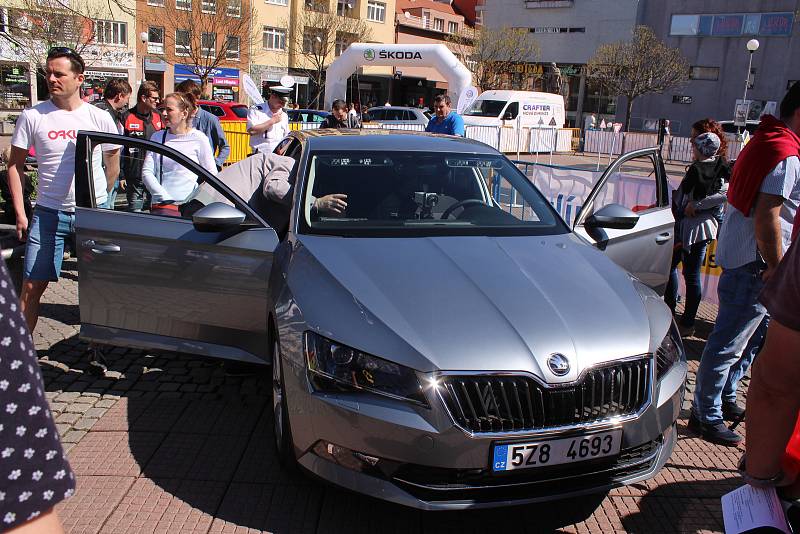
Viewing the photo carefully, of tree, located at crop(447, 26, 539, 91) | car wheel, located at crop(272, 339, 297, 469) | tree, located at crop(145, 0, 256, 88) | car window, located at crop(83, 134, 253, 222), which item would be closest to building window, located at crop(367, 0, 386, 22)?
tree, located at crop(447, 26, 539, 91)

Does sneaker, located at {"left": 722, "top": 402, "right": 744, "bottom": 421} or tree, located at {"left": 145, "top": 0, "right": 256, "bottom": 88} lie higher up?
tree, located at {"left": 145, "top": 0, "right": 256, "bottom": 88}

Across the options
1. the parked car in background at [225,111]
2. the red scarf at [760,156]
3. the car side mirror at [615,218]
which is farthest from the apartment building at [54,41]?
the red scarf at [760,156]

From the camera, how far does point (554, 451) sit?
2762mm

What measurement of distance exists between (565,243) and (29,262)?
3241 millimetres

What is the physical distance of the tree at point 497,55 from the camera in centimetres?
4878

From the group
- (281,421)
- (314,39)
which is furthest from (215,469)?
(314,39)

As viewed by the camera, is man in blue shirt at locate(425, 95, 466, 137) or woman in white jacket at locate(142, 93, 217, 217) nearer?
woman in white jacket at locate(142, 93, 217, 217)

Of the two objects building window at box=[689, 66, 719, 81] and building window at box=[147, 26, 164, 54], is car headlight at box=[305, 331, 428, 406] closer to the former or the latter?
building window at box=[147, 26, 164, 54]

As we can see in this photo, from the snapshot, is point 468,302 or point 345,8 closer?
point 468,302

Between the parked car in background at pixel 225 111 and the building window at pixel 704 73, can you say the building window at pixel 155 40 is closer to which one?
the parked car in background at pixel 225 111

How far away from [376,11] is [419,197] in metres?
57.9

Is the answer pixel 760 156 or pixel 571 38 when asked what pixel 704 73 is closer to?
pixel 571 38

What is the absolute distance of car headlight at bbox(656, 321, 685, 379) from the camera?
312 centimetres

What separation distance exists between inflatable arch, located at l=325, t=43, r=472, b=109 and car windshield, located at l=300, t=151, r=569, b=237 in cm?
1653
